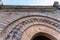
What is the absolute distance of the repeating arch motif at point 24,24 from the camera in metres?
3.42

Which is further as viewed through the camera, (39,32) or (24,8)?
(24,8)

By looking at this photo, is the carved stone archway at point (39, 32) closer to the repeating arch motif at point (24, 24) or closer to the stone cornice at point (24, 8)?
the repeating arch motif at point (24, 24)

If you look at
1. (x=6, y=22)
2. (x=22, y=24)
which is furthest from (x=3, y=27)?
(x=22, y=24)

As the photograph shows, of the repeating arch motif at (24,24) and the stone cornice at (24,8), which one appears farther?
the stone cornice at (24,8)

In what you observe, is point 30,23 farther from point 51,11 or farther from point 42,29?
point 51,11

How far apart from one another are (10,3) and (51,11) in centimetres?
89

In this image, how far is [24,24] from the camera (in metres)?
3.62

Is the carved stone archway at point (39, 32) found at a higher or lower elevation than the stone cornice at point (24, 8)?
lower

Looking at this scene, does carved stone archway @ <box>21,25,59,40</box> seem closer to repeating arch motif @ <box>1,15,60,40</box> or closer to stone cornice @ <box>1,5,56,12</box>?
repeating arch motif @ <box>1,15,60,40</box>

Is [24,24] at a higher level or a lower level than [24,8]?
lower

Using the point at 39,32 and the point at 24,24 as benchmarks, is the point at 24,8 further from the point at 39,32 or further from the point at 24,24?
the point at 39,32

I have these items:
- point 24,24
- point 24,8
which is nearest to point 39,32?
point 24,24

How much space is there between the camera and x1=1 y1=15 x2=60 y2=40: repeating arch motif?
3.42 metres

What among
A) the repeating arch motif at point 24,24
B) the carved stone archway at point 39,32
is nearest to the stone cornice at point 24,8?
the repeating arch motif at point 24,24
